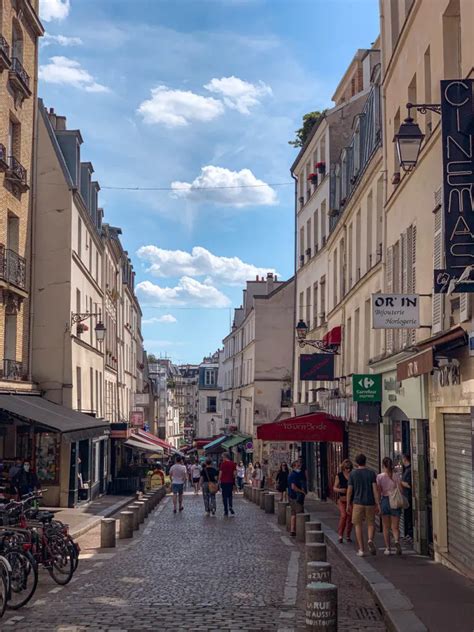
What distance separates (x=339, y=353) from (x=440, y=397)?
14235mm

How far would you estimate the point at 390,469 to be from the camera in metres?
14.8

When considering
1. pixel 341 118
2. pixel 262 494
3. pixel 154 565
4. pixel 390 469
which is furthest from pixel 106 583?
pixel 341 118

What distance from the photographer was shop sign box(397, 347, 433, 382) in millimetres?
11828

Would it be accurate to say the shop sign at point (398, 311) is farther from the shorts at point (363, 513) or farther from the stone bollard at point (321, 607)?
the stone bollard at point (321, 607)

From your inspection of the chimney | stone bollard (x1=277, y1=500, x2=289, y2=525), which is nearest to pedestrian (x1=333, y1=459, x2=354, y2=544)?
stone bollard (x1=277, y1=500, x2=289, y2=525)

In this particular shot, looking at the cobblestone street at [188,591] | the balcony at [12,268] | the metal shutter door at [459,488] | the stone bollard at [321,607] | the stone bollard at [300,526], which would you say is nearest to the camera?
the stone bollard at [321,607]

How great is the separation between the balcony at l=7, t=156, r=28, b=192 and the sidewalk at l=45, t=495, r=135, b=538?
921cm

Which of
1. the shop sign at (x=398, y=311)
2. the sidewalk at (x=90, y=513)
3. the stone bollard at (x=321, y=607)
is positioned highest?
the shop sign at (x=398, y=311)

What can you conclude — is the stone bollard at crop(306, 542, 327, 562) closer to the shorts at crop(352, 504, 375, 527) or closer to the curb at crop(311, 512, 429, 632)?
the curb at crop(311, 512, 429, 632)

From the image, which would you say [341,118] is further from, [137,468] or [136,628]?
[136,628]

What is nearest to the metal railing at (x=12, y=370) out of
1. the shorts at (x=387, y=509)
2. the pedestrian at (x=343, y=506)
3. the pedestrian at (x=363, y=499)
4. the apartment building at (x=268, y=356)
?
the pedestrian at (x=343, y=506)

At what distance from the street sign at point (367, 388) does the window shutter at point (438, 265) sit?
567 centimetres

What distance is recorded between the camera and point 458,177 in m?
11.0

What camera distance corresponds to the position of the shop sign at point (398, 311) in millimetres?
14281
